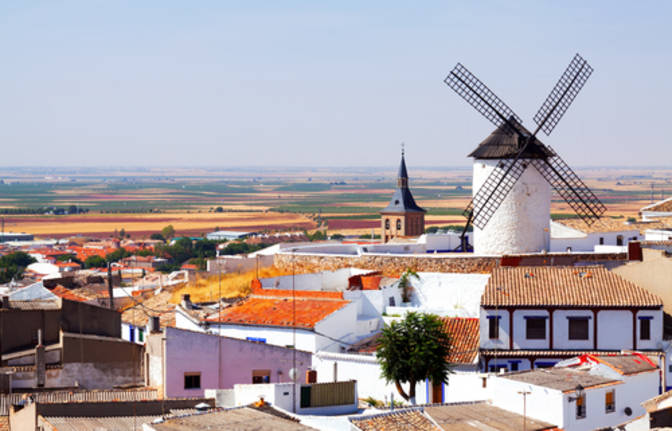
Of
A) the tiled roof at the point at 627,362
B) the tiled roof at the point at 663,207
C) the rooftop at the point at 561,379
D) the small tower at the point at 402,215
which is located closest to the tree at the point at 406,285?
the tiled roof at the point at 627,362

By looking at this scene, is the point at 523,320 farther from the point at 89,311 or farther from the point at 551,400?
the point at 89,311

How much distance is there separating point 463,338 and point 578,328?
2297 mm

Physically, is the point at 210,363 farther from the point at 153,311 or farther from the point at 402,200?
the point at 402,200

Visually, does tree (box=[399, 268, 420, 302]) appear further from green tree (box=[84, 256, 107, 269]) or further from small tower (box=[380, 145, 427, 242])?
green tree (box=[84, 256, 107, 269])

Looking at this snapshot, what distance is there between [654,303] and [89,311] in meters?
12.5

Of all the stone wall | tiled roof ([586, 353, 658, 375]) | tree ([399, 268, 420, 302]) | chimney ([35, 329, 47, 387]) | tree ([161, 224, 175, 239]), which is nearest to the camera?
tiled roof ([586, 353, 658, 375])

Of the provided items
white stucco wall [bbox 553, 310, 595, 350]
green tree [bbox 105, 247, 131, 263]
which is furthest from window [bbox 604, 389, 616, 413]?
green tree [bbox 105, 247, 131, 263]

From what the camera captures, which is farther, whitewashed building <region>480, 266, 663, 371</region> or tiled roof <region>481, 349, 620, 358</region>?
whitewashed building <region>480, 266, 663, 371</region>

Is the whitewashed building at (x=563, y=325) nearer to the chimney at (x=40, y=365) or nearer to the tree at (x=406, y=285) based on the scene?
the tree at (x=406, y=285)

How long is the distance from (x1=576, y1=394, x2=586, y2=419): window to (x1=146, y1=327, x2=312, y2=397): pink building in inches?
231

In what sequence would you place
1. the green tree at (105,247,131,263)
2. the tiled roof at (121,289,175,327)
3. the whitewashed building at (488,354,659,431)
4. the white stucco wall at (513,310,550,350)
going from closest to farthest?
the whitewashed building at (488,354,659,431), the white stucco wall at (513,310,550,350), the tiled roof at (121,289,175,327), the green tree at (105,247,131,263)

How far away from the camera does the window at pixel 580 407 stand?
18.0 meters

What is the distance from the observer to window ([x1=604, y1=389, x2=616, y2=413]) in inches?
739

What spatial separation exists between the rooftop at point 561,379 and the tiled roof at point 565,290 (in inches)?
168
